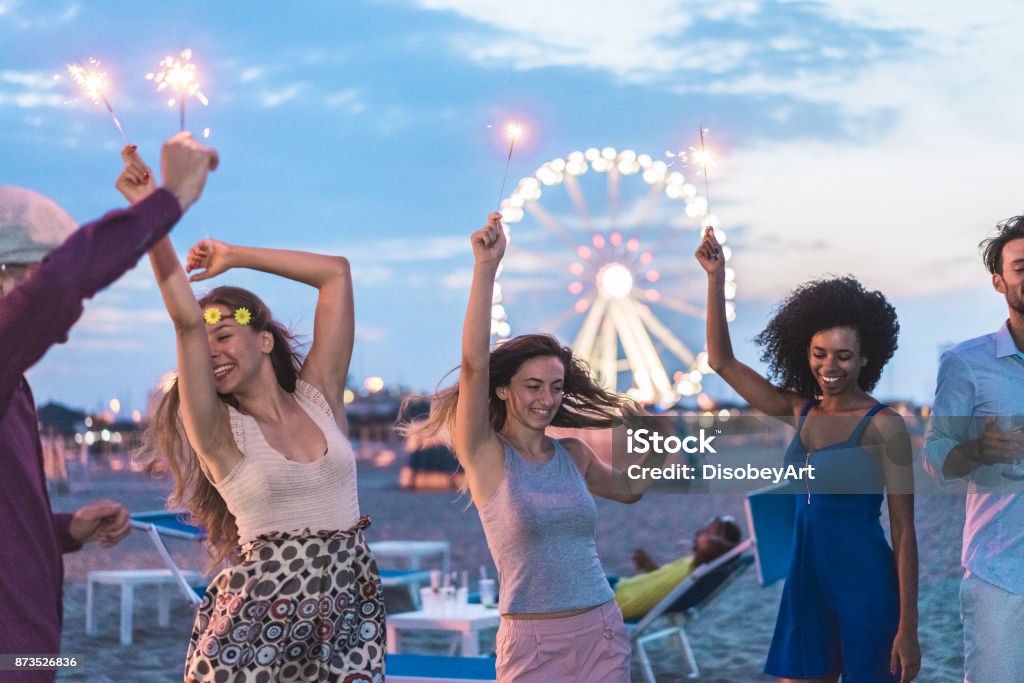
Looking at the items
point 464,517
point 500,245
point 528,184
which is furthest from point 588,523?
point 464,517

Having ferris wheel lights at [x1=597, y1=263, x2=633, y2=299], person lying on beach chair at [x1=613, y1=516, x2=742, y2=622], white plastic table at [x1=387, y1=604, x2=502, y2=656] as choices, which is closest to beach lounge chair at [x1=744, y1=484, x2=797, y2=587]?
person lying on beach chair at [x1=613, y1=516, x2=742, y2=622]

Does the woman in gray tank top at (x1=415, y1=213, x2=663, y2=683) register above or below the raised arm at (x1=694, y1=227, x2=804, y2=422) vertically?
below

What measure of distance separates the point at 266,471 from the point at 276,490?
2.1 inches

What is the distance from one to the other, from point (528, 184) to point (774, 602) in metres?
8.64

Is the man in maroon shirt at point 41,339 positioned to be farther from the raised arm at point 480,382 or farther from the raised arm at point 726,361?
the raised arm at point 726,361

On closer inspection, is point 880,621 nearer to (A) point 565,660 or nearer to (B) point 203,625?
(A) point 565,660

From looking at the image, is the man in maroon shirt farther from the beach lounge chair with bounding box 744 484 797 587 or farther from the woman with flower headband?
the beach lounge chair with bounding box 744 484 797 587

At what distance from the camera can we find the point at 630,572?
12266 millimetres

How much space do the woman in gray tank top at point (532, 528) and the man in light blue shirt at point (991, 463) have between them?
3.49ft

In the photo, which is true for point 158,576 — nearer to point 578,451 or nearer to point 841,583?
point 578,451

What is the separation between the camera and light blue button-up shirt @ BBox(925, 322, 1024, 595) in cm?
372

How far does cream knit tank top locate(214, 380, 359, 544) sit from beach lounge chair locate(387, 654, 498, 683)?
182 centimetres

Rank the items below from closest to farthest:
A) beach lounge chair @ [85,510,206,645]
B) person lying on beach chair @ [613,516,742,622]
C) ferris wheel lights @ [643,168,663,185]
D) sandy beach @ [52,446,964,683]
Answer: person lying on beach chair @ [613,516,742,622] < beach lounge chair @ [85,510,206,645] < sandy beach @ [52,446,964,683] < ferris wheel lights @ [643,168,663,185]

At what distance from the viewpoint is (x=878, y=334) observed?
4406 millimetres
